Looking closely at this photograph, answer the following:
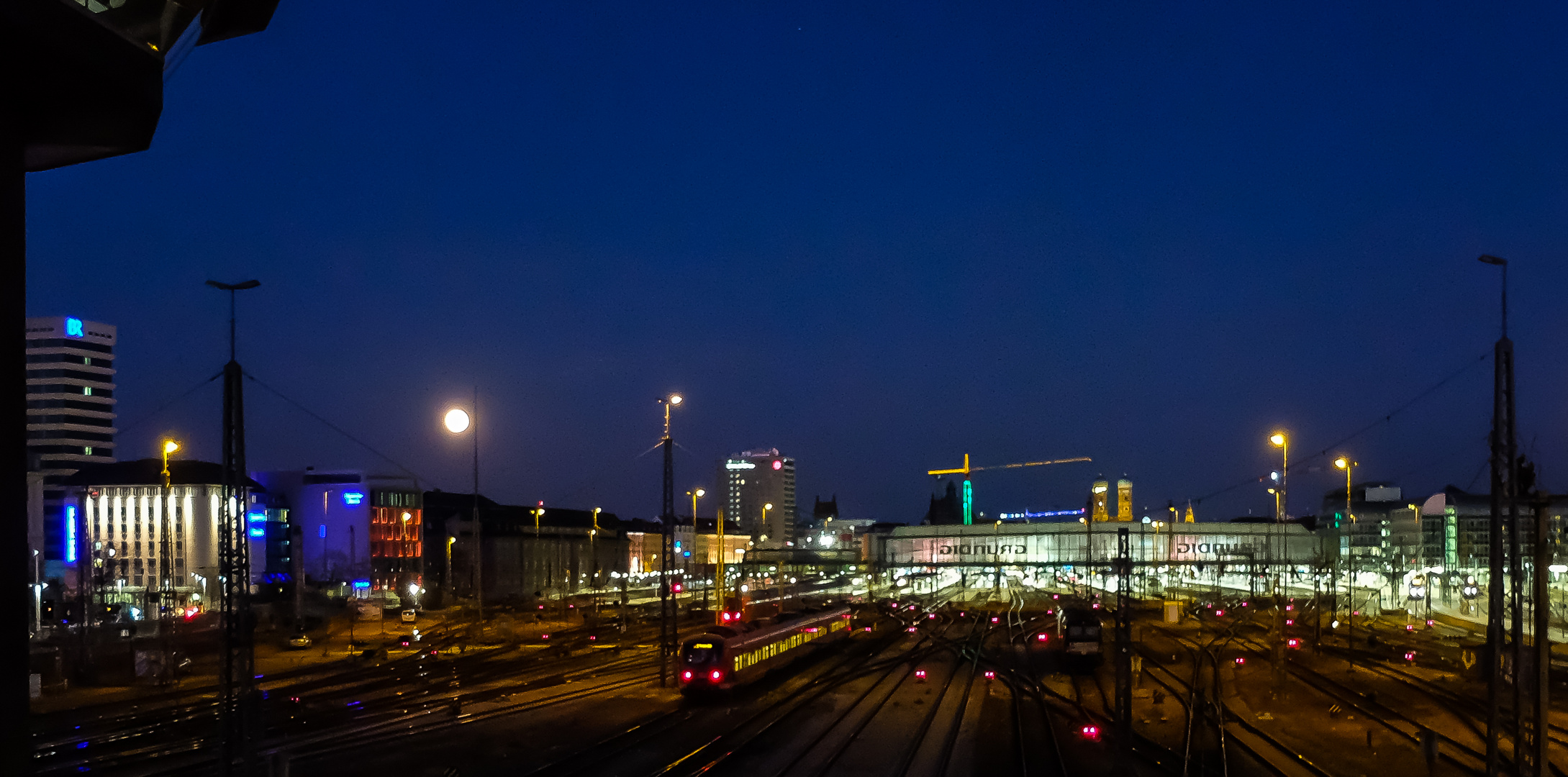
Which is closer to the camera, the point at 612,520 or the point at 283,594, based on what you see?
the point at 283,594

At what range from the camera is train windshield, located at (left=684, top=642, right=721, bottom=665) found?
36.1 metres

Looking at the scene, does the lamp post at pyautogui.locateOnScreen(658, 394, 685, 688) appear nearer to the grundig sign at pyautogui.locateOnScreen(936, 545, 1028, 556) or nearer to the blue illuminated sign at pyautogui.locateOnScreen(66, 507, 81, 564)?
the grundig sign at pyautogui.locateOnScreen(936, 545, 1028, 556)

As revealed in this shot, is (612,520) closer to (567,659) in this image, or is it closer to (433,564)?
(433,564)

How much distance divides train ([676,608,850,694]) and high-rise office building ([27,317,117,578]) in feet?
380

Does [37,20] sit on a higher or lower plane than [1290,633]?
higher

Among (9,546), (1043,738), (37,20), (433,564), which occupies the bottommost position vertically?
(433,564)

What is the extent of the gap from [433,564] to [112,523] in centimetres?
3396

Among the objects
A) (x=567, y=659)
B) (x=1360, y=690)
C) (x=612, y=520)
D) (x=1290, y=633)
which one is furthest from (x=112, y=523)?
(x=1360, y=690)

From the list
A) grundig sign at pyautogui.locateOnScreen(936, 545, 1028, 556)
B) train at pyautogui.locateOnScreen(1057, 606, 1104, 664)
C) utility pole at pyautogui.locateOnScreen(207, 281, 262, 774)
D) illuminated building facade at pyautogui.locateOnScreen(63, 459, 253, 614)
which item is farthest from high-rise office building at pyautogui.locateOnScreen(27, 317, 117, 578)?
utility pole at pyautogui.locateOnScreen(207, 281, 262, 774)

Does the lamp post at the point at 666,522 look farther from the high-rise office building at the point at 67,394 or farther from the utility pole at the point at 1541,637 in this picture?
the high-rise office building at the point at 67,394

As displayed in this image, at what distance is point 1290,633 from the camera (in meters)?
62.4

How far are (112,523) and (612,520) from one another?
229ft

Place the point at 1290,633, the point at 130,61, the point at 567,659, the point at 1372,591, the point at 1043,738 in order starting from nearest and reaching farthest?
the point at 130,61
the point at 1043,738
the point at 567,659
the point at 1290,633
the point at 1372,591

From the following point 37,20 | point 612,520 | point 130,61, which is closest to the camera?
point 37,20
